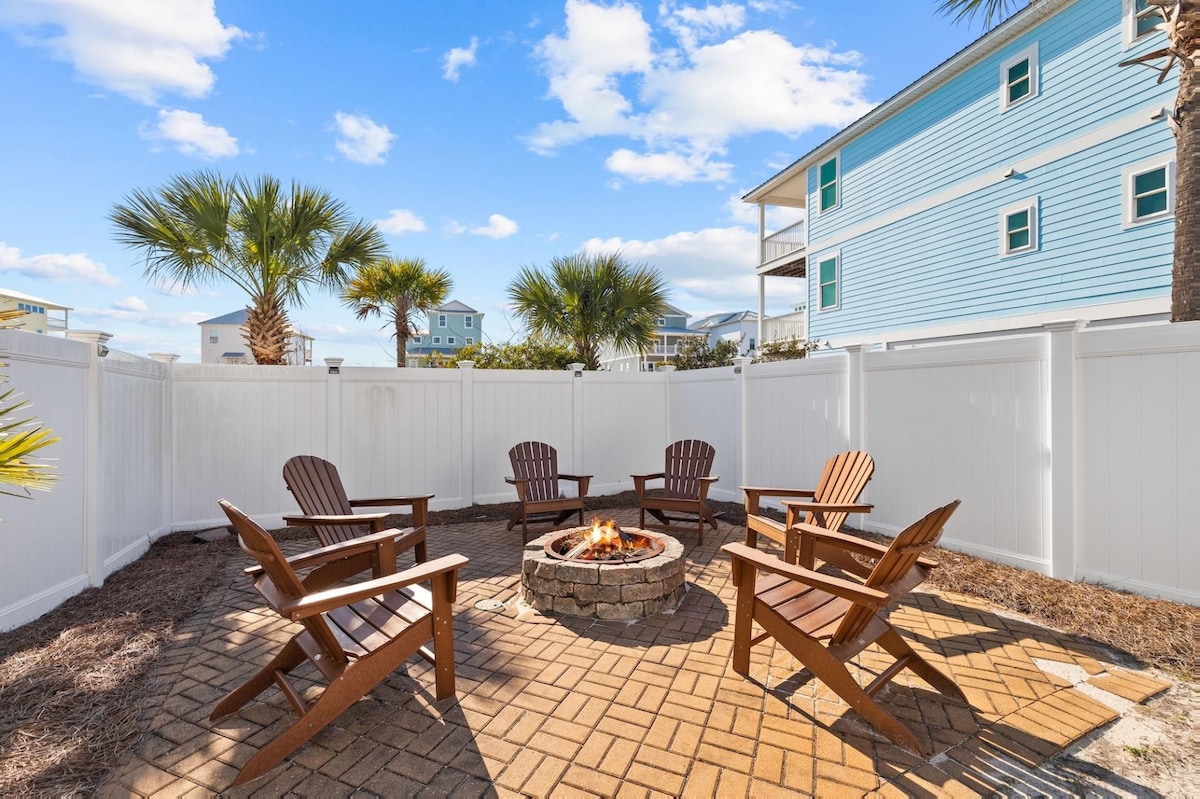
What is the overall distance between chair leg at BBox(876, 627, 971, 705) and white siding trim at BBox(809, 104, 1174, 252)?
7.61m

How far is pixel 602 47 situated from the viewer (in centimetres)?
648

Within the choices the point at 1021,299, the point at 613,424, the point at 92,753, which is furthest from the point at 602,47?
the point at 92,753

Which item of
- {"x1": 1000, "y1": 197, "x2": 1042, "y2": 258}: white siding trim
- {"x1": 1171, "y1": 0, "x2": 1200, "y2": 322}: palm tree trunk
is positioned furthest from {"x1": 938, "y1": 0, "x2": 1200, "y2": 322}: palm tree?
{"x1": 1000, "y1": 197, "x2": 1042, "y2": 258}: white siding trim

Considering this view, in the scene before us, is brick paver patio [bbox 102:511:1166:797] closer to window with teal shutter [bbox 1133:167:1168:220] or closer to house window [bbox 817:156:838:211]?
window with teal shutter [bbox 1133:167:1168:220]

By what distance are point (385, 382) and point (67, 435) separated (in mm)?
2960

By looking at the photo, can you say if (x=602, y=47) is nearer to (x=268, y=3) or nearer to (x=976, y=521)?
(x=268, y=3)

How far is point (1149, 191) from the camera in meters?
6.40

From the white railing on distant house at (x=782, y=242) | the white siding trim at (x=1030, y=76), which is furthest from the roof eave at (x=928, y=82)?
the white railing on distant house at (x=782, y=242)

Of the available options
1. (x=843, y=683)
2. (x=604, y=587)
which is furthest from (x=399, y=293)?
(x=843, y=683)

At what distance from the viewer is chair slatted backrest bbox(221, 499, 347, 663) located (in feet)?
6.90

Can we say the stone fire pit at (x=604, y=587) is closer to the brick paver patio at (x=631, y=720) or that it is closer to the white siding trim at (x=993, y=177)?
the brick paver patio at (x=631, y=720)

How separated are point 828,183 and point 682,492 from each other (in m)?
8.78

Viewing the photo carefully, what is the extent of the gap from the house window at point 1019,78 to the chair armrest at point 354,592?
9890mm

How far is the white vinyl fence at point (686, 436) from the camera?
3330mm
